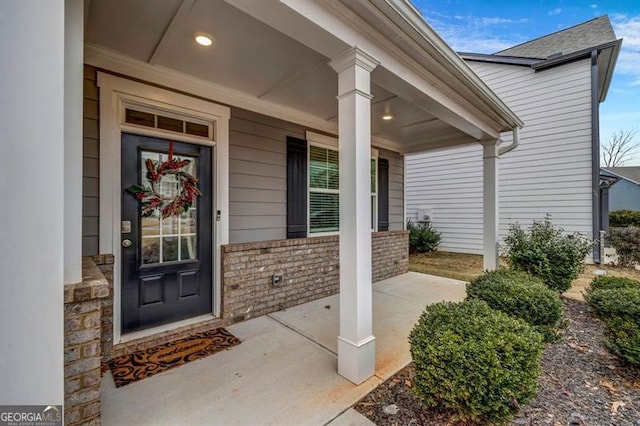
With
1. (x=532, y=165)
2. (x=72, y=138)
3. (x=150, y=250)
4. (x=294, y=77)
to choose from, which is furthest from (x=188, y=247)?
(x=532, y=165)

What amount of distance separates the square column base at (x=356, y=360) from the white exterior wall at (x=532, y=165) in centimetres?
587

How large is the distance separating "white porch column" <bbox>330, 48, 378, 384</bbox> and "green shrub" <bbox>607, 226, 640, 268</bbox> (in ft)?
26.0

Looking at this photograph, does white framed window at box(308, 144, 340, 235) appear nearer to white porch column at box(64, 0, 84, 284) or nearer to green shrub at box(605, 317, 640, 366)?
white porch column at box(64, 0, 84, 284)

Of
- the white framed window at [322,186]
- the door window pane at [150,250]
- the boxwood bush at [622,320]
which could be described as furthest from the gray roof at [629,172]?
the door window pane at [150,250]

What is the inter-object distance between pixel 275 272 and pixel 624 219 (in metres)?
11.7

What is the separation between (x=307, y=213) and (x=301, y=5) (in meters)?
2.81

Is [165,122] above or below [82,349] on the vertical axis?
above

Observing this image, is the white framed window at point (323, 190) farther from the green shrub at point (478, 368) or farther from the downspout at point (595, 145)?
the downspout at point (595, 145)

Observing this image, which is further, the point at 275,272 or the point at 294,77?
the point at 275,272

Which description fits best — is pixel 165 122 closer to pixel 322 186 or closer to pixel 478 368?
pixel 322 186

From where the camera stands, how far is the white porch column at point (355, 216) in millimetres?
2232

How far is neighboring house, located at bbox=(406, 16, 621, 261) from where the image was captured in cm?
679

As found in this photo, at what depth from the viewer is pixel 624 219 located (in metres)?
8.98

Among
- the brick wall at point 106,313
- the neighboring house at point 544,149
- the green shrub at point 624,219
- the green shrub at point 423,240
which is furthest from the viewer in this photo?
the green shrub at point 423,240
